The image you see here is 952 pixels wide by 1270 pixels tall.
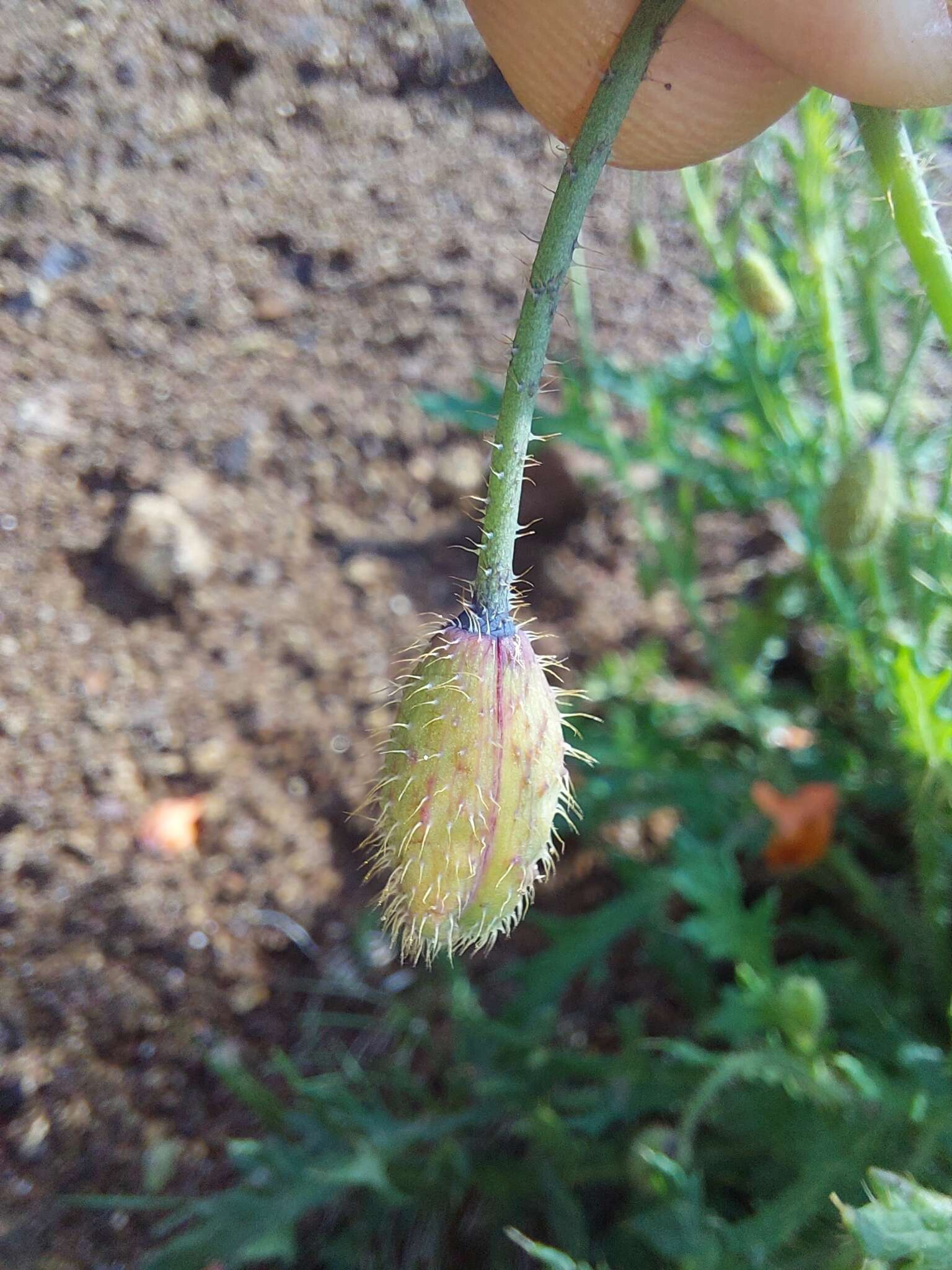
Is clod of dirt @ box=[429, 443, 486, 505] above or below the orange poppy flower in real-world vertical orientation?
above

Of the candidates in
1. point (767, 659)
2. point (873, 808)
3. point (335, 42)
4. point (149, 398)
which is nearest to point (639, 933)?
point (873, 808)

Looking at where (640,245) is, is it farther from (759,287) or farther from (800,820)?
(800,820)

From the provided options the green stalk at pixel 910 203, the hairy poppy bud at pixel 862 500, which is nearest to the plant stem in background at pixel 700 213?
the hairy poppy bud at pixel 862 500

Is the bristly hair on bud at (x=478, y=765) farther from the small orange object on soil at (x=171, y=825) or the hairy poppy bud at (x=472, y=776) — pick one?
the small orange object on soil at (x=171, y=825)

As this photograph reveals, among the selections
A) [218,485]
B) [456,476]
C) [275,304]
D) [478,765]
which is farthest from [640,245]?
[478,765]

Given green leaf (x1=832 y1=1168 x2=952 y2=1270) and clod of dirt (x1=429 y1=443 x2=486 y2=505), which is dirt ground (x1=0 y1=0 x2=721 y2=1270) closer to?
clod of dirt (x1=429 y1=443 x2=486 y2=505)

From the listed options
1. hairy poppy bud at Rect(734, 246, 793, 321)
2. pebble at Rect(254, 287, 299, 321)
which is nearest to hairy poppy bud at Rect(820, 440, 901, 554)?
hairy poppy bud at Rect(734, 246, 793, 321)

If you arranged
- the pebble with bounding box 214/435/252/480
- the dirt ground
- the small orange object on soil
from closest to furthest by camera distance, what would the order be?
the dirt ground, the small orange object on soil, the pebble with bounding box 214/435/252/480
